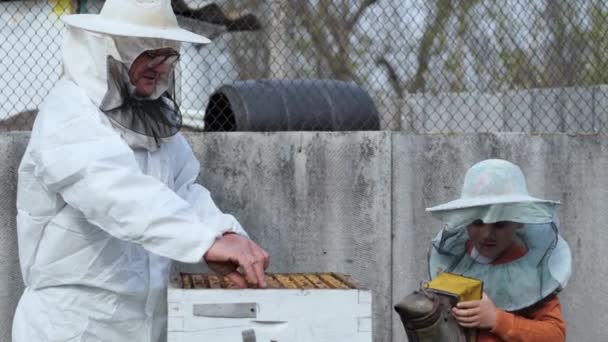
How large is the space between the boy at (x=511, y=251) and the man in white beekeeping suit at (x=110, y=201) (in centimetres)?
71

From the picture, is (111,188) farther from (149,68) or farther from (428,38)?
(428,38)

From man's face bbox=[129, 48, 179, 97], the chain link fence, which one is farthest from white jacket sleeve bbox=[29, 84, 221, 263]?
the chain link fence

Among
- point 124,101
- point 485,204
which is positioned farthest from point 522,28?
point 124,101

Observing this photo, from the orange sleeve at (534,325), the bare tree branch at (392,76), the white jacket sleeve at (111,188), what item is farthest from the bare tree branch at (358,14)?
the white jacket sleeve at (111,188)

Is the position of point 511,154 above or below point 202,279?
above

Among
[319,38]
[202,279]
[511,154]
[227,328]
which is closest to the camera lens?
[227,328]

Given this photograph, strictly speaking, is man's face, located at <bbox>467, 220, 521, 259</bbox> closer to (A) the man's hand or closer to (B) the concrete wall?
(A) the man's hand

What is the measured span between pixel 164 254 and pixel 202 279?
0.33 metres

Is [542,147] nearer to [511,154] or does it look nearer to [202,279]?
[511,154]

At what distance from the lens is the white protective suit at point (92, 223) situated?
275 centimetres

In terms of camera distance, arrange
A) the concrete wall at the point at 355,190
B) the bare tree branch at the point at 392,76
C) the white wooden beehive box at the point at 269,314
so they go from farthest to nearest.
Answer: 1. the bare tree branch at the point at 392,76
2. the concrete wall at the point at 355,190
3. the white wooden beehive box at the point at 269,314

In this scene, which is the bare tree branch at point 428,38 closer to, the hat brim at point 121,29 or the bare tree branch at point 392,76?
the bare tree branch at point 392,76

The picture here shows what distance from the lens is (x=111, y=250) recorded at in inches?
120

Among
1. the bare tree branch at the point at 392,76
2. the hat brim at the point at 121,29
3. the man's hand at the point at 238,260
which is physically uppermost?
the bare tree branch at the point at 392,76
